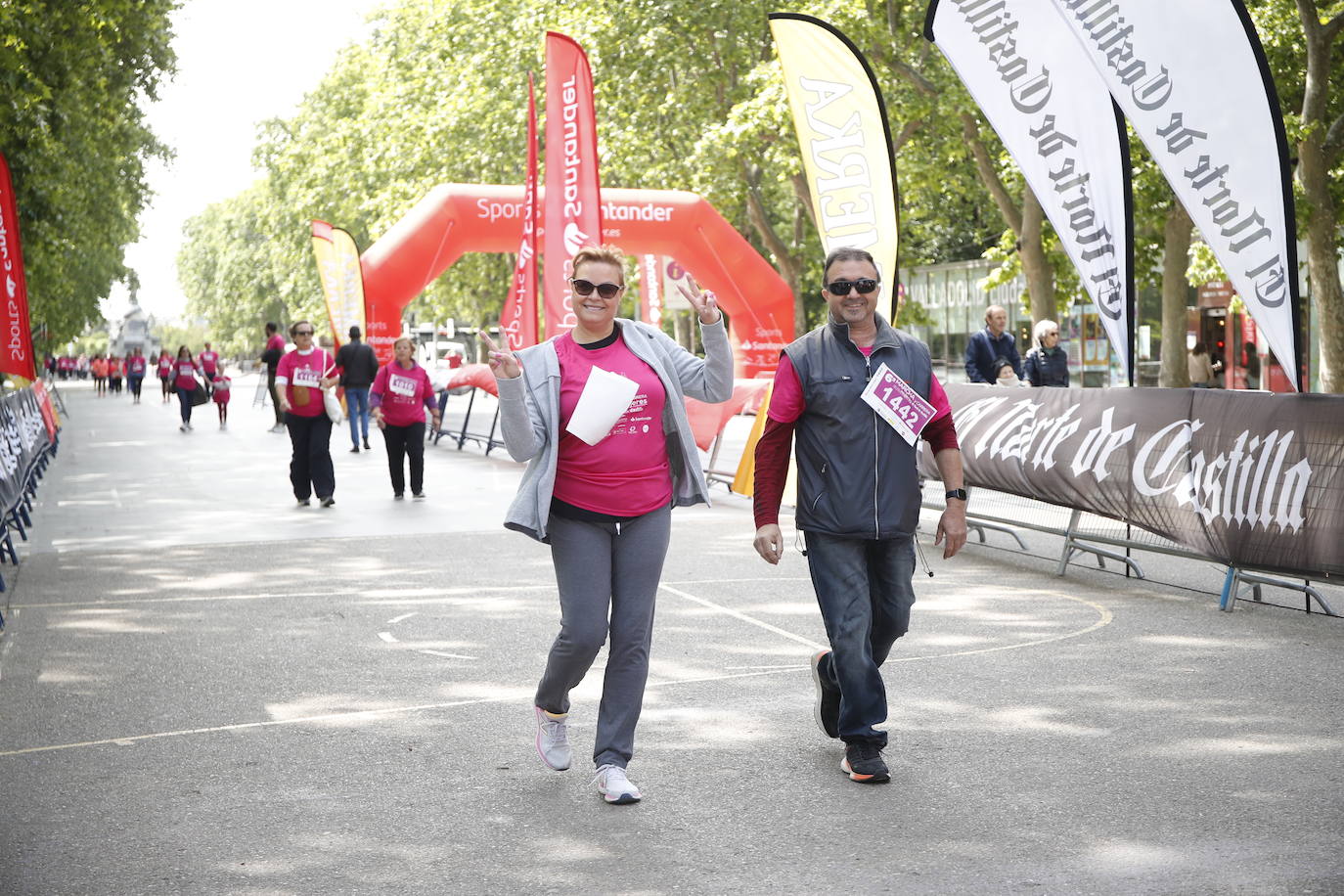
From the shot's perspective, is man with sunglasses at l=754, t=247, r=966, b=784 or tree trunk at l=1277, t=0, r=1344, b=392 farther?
tree trunk at l=1277, t=0, r=1344, b=392

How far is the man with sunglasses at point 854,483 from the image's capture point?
543 centimetres

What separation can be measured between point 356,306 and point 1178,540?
2234 cm

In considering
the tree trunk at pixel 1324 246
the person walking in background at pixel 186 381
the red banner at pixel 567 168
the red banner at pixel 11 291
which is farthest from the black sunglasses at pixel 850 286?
the person walking in background at pixel 186 381

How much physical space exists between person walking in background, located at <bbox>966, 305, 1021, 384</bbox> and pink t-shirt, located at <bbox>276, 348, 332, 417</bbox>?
600 centimetres

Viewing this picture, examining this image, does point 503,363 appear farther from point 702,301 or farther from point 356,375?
point 356,375

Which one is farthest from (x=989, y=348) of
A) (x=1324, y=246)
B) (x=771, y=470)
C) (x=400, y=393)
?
(x=771, y=470)

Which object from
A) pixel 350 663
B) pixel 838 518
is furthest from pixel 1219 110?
pixel 350 663

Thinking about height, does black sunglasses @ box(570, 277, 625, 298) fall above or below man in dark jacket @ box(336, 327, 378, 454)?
above

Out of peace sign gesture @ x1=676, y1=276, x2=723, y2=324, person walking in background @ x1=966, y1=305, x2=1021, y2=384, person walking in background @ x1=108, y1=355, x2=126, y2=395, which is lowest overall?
person walking in background @ x1=108, y1=355, x2=126, y2=395

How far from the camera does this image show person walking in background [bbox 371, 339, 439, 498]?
15656 mm

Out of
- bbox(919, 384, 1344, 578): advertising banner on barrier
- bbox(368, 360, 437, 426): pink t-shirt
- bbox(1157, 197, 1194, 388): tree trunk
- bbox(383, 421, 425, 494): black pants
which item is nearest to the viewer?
bbox(919, 384, 1344, 578): advertising banner on barrier

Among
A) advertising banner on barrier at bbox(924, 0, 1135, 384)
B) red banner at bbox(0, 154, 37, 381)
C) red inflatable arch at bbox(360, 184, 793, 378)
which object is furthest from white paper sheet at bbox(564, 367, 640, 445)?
red inflatable arch at bbox(360, 184, 793, 378)

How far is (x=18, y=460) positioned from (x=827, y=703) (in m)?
9.33

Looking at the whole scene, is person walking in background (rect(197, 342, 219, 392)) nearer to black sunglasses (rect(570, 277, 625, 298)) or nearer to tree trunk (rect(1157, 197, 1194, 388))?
tree trunk (rect(1157, 197, 1194, 388))
